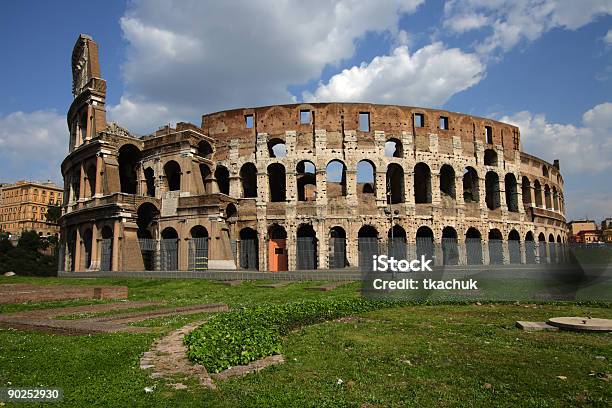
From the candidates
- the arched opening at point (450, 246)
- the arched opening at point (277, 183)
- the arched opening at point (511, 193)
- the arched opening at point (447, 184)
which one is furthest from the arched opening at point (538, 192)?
the arched opening at point (277, 183)

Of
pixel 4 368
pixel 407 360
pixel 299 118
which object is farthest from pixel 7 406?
pixel 299 118

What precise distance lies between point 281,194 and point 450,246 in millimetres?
13686

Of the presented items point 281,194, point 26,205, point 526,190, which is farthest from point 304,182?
point 26,205


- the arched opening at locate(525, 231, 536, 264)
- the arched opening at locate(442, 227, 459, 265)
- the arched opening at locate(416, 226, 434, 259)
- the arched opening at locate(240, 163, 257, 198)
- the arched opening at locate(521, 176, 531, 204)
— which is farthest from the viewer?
the arched opening at locate(521, 176, 531, 204)

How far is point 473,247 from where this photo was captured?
1148 inches

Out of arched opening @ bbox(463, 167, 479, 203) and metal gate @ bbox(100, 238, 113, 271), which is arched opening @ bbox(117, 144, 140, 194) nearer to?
metal gate @ bbox(100, 238, 113, 271)

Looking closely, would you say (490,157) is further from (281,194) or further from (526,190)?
(281,194)

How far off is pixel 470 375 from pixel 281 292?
11382 millimetres

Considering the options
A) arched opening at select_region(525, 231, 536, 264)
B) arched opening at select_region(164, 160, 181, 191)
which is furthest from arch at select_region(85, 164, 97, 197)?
arched opening at select_region(525, 231, 536, 264)

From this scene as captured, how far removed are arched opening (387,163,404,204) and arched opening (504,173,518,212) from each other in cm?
1039

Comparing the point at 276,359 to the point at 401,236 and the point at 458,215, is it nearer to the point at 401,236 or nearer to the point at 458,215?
the point at 401,236

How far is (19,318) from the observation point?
10227 mm

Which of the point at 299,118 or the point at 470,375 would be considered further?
the point at 299,118

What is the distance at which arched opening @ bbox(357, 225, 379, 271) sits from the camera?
28.0 meters
